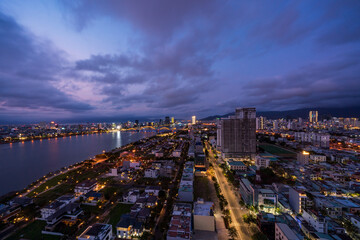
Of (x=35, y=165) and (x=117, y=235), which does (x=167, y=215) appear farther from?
(x=35, y=165)

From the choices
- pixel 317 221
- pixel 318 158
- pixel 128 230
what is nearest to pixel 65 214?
pixel 128 230

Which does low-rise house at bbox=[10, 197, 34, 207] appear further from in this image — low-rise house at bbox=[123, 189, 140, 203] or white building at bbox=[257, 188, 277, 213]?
white building at bbox=[257, 188, 277, 213]

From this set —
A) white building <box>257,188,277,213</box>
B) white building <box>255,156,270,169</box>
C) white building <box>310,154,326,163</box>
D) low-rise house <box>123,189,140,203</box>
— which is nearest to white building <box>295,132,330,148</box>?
white building <box>310,154,326,163</box>

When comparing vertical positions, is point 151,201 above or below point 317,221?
below

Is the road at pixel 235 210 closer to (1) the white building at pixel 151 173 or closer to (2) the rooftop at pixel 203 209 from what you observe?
(2) the rooftop at pixel 203 209

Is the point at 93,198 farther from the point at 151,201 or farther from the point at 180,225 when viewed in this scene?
the point at 180,225
